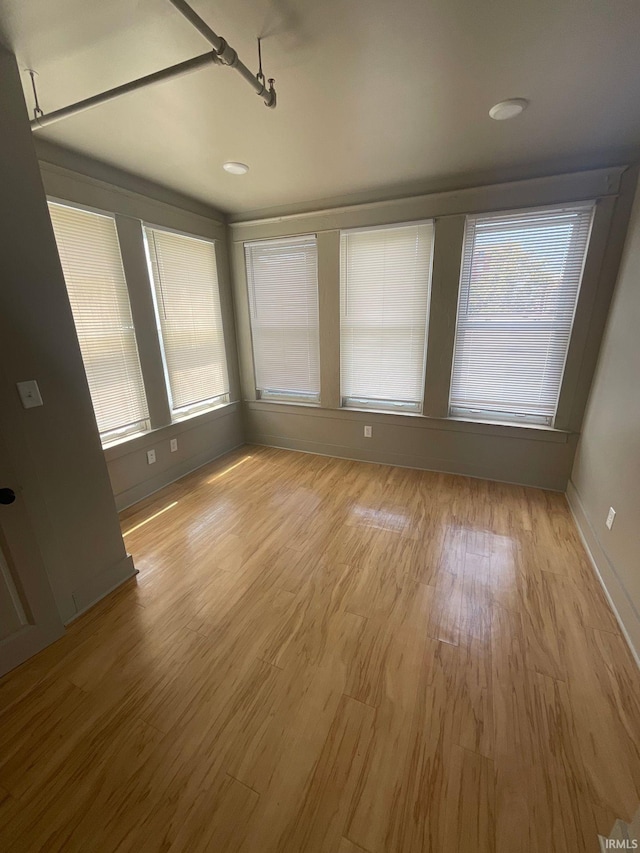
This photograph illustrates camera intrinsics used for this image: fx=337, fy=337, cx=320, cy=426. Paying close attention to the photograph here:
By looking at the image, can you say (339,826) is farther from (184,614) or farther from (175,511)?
(175,511)

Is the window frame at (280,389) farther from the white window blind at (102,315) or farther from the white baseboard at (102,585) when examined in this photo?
the white baseboard at (102,585)

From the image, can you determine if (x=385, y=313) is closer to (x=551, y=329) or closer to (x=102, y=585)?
(x=551, y=329)

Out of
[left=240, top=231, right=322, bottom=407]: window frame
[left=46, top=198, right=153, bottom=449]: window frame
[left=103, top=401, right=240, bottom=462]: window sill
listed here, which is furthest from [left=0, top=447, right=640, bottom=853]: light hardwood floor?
[left=240, top=231, right=322, bottom=407]: window frame

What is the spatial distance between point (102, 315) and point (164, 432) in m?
1.10

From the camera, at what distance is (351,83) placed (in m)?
1.61

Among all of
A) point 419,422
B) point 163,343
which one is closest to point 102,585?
point 163,343

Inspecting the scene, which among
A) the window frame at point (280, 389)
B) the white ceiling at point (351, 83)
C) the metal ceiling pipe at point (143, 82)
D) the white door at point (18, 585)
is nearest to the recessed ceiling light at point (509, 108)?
the white ceiling at point (351, 83)

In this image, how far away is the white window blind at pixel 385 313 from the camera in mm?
3059

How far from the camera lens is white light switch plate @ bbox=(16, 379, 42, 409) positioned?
150 cm

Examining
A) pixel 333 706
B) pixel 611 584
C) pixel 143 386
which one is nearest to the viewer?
pixel 333 706

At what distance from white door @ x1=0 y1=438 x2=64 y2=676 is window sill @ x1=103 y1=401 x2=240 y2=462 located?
1185mm

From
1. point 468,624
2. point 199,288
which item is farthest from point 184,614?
point 199,288

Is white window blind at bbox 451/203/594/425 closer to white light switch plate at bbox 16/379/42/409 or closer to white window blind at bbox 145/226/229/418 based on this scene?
white window blind at bbox 145/226/229/418

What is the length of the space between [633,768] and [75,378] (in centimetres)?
279
